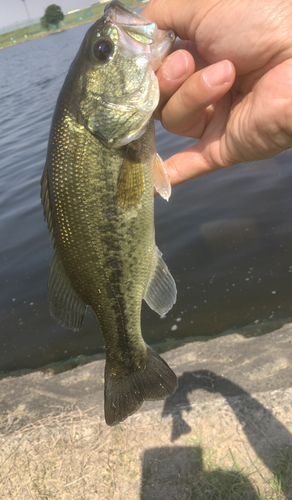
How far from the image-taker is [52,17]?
8594cm

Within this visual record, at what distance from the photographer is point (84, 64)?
171 cm

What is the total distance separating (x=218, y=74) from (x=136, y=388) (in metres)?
1.79

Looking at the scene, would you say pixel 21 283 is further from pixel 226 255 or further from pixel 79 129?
pixel 79 129

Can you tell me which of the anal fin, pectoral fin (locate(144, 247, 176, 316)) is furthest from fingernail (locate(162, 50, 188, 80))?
the anal fin

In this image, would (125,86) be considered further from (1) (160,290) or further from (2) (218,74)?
(1) (160,290)

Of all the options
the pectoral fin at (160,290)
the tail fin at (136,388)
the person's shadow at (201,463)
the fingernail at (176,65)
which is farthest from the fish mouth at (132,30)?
the person's shadow at (201,463)

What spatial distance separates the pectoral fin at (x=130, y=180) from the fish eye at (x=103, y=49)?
445 millimetres

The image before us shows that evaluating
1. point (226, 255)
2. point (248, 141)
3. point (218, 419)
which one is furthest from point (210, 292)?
point (248, 141)

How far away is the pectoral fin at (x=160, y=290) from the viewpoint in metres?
2.08

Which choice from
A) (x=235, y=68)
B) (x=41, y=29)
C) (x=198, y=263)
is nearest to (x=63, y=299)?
(x=235, y=68)

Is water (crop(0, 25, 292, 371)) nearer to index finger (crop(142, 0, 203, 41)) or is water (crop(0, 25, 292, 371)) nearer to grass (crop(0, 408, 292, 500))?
grass (crop(0, 408, 292, 500))

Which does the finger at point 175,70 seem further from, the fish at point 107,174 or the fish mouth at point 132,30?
the fish mouth at point 132,30

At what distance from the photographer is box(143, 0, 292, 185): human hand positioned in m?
1.78

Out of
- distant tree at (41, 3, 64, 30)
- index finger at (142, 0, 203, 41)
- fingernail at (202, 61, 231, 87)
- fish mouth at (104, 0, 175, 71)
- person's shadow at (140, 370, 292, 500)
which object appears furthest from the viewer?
distant tree at (41, 3, 64, 30)
